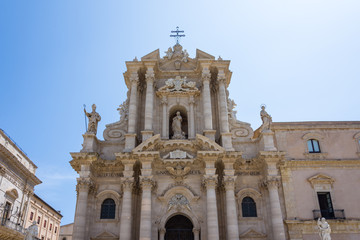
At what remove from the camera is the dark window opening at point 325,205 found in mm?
24422

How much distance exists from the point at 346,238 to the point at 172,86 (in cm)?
1618

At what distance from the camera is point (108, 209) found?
23078 millimetres

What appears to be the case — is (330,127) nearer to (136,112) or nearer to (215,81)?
(215,81)

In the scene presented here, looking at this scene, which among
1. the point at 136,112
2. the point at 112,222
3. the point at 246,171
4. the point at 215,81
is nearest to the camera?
the point at 112,222

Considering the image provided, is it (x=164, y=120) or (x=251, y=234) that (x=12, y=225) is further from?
(x=251, y=234)

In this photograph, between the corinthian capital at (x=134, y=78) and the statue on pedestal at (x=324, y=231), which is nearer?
the statue on pedestal at (x=324, y=231)

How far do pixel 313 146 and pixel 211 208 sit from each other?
419 inches

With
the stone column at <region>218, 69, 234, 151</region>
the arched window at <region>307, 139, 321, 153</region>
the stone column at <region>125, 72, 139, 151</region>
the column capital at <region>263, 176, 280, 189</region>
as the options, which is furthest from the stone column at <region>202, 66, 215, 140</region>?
the arched window at <region>307, 139, 321, 153</region>

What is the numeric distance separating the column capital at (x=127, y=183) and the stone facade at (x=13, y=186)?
11074 millimetres

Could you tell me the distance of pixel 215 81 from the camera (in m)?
28.1

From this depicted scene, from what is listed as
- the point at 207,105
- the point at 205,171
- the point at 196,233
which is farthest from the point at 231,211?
the point at 207,105

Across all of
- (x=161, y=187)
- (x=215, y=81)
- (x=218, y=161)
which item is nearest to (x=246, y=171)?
(x=218, y=161)

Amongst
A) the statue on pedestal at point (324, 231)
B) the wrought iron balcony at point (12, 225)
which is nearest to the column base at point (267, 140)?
the statue on pedestal at point (324, 231)

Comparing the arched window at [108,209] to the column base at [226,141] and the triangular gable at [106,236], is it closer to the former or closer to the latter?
the triangular gable at [106,236]
